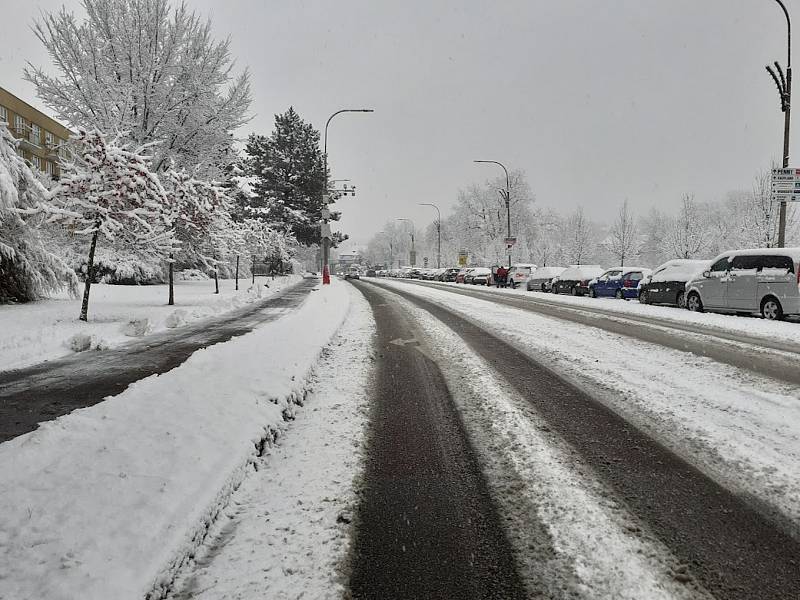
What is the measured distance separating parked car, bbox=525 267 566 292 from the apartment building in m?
42.1

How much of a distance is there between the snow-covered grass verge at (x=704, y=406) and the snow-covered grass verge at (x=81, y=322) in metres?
7.99

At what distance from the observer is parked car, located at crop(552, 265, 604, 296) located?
80.8 feet

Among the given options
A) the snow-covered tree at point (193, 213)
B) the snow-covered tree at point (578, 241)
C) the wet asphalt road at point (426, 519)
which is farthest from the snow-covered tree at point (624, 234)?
the wet asphalt road at point (426, 519)

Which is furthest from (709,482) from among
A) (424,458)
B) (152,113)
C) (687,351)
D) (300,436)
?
(152,113)

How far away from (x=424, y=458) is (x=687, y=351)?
20.1ft

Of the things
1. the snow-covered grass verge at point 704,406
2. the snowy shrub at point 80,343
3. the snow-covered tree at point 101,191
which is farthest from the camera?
the snow-covered tree at point 101,191

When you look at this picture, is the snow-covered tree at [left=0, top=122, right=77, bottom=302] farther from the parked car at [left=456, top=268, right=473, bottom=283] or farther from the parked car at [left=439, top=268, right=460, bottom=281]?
the parked car at [left=439, top=268, right=460, bottom=281]

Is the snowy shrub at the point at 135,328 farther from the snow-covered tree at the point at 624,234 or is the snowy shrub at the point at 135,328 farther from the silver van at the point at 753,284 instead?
the snow-covered tree at the point at 624,234

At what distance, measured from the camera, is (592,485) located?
3.05 m

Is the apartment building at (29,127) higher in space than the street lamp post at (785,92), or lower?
higher

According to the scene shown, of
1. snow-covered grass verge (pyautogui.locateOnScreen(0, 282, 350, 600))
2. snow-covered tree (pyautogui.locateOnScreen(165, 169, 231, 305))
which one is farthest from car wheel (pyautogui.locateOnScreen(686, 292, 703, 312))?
snow-covered tree (pyautogui.locateOnScreen(165, 169, 231, 305))

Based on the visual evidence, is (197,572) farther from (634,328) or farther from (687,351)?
(634,328)

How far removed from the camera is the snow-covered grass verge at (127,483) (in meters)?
1.94

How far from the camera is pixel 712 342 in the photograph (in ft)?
28.2
